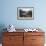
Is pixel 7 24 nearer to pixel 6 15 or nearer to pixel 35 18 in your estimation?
pixel 6 15

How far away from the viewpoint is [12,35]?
3.81 metres

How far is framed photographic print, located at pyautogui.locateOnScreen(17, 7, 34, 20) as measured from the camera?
4.31m

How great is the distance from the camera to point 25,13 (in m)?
4.34

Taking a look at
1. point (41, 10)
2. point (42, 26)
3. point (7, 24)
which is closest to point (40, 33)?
point (42, 26)

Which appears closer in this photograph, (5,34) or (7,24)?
(5,34)

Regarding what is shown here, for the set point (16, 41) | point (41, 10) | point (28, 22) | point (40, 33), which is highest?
point (41, 10)

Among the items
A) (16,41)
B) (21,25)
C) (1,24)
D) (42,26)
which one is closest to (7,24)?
(1,24)

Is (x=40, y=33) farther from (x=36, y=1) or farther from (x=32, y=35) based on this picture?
(x=36, y=1)

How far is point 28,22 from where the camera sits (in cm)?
436

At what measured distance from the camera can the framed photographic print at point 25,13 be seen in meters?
4.31

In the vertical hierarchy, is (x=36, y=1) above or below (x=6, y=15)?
above

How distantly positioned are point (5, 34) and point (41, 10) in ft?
4.86

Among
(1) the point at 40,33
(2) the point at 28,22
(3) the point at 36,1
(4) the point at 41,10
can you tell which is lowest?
(1) the point at 40,33

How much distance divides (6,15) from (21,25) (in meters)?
0.62
